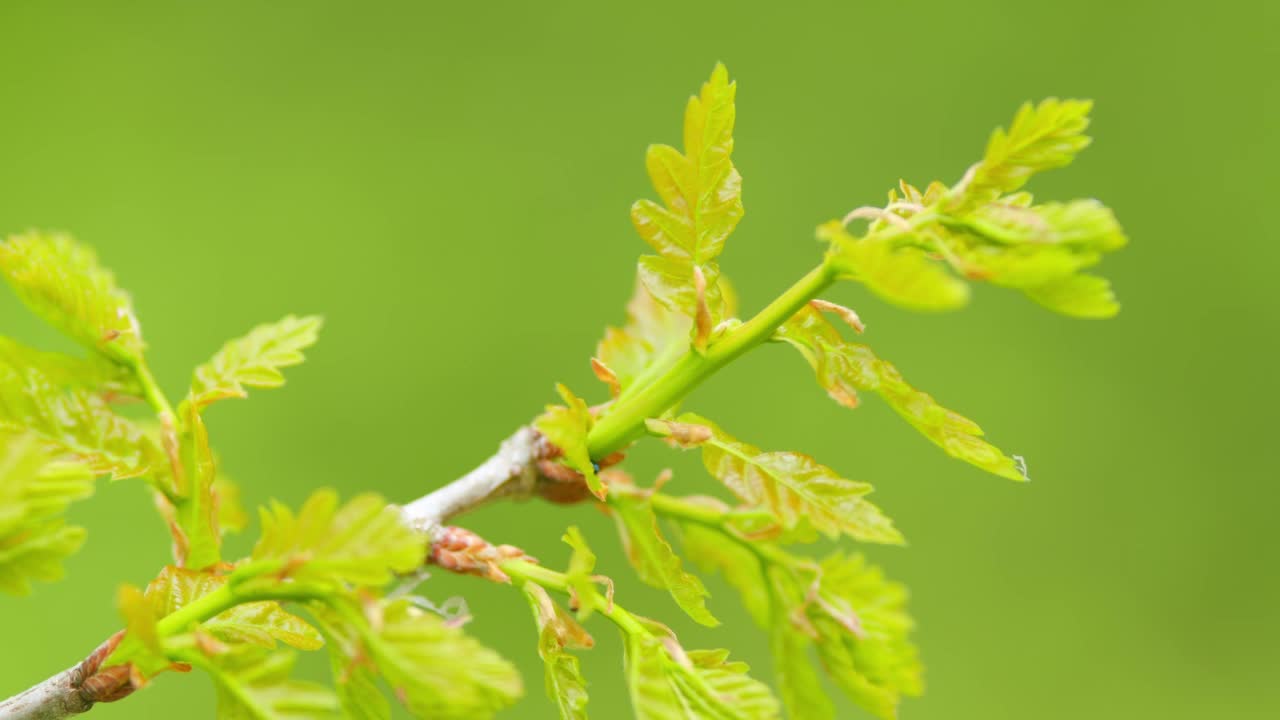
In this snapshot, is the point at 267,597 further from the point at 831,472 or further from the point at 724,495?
the point at 724,495

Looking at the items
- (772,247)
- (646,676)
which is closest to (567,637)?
(646,676)

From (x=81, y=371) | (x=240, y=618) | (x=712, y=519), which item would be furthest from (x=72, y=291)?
(x=712, y=519)

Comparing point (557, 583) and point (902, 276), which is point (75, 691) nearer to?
point (557, 583)

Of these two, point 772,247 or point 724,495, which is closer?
point 724,495

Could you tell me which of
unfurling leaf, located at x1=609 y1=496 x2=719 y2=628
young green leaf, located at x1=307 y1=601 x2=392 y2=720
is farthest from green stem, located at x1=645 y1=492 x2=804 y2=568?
young green leaf, located at x1=307 y1=601 x2=392 y2=720

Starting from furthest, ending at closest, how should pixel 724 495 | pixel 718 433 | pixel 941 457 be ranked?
1. pixel 941 457
2. pixel 724 495
3. pixel 718 433

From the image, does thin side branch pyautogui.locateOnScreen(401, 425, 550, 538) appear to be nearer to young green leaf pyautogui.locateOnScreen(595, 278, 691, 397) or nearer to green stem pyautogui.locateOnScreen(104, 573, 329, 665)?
young green leaf pyautogui.locateOnScreen(595, 278, 691, 397)

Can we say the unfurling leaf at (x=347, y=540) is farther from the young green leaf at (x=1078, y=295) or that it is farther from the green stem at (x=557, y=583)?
the young green leaf at (x=1078, y=295)
